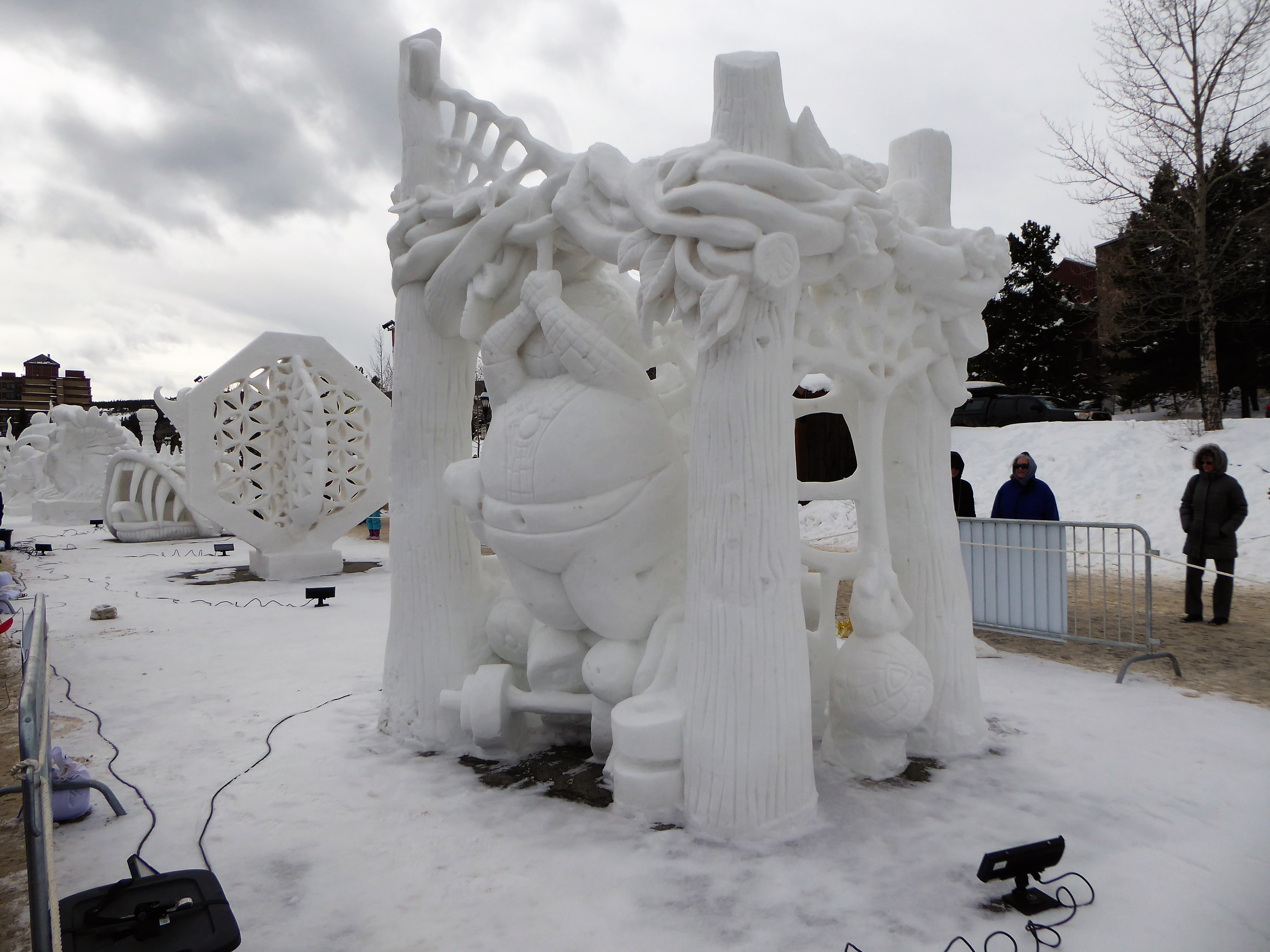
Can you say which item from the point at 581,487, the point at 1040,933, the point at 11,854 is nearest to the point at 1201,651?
the point at 1040,933

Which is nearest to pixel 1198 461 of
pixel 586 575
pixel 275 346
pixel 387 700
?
pixel 586 575

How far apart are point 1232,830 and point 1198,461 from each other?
4712 millimetres

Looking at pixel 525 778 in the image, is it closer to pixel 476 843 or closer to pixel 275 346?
pixel 476 843

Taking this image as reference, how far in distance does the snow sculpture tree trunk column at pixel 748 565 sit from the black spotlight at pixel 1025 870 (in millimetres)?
702

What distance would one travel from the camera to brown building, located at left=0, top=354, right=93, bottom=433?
38281 millimetres

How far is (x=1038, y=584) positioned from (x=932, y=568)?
8.13ft

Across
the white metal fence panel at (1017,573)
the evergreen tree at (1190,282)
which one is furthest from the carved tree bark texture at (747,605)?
the evergreen tree at (1190,282)

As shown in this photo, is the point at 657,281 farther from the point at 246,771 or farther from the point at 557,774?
the point at 246,771

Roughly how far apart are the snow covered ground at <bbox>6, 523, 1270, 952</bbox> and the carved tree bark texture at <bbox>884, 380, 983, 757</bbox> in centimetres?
20

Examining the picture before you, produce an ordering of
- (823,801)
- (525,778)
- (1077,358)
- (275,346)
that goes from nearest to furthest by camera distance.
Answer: (823,801)
(525,778)
(275,346)
(1077,358)

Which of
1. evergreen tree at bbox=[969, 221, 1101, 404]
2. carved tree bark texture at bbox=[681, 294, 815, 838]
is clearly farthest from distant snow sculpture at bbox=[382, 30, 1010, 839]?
evergreen tree at bbox=[969, 221, 1101, 404]

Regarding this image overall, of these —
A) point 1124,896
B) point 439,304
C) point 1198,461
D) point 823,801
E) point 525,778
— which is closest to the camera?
point 1124,896

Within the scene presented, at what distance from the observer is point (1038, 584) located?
5.82 m

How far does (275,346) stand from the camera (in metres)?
9.97
